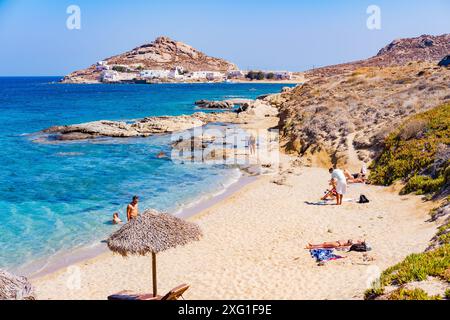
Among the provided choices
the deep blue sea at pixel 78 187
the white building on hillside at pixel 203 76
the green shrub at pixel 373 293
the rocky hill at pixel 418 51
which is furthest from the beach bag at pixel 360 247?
the white building on hillside at pixel 203 76

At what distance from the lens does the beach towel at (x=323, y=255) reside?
11.6 m

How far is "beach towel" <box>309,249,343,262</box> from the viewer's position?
11617 millimetres

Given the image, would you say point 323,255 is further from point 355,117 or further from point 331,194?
point 355,117

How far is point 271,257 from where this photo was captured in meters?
12.4

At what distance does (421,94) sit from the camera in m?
29.1

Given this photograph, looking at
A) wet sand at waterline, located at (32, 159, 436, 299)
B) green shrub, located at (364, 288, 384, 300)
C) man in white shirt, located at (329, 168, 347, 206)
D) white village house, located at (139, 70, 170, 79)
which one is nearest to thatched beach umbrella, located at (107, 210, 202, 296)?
wet sand at waterline, located at (32, 159, 436, 299)

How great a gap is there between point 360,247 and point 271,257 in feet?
8.43

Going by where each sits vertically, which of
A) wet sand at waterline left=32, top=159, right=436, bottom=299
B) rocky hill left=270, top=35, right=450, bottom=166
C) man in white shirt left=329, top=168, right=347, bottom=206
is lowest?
wet sand at waterline left=32, top=159, right=436, bottom=299

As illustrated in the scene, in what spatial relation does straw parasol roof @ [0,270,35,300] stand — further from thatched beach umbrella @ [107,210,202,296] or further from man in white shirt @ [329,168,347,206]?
man in white shirt @ [329,168,347,206]

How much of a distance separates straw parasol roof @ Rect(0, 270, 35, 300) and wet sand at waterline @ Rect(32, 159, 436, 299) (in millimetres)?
1895

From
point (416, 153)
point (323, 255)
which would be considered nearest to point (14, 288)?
point (323, 255)

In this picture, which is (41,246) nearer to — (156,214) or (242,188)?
(156,214)

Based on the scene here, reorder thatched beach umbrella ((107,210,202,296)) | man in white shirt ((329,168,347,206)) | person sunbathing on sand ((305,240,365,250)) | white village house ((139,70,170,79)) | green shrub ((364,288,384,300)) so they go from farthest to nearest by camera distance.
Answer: white village house ((139,70,170,79))
man in white shirt ((329,168,347,206))
person sunbathing on sand ((305,240,365,250))
thatched beach umbrella ((107,210,202,296))
green shrub ((364,288,384,300))

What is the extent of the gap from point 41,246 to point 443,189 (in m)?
14.6
